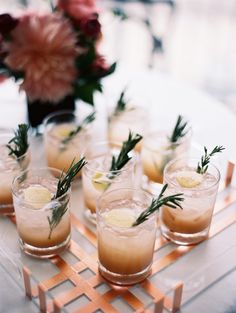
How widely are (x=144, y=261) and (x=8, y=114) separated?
81cm

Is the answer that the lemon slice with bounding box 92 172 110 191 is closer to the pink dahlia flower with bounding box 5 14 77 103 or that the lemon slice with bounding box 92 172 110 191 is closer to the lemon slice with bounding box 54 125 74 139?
the lemon slice with bounding box 54 125 74 139

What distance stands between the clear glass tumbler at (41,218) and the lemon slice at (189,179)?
0.85ft

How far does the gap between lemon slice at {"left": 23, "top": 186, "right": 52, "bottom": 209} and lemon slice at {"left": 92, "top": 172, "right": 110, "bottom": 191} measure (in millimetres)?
137

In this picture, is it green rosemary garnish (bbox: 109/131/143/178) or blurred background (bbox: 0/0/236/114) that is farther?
blurred background (bbox: 0/0/236/114)

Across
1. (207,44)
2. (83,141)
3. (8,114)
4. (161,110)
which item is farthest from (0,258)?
(207,44)

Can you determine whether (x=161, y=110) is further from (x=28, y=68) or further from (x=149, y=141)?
(x=28, y=68)

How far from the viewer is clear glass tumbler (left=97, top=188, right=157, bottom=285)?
1013 mm

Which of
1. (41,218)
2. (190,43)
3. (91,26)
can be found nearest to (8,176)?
(41,218)

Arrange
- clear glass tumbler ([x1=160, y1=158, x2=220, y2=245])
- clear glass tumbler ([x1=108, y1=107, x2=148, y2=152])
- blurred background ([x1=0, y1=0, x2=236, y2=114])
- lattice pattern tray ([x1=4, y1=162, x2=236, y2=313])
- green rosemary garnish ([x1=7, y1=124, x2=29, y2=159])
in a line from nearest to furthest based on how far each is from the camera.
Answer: lattice pattern tray ([x1=4, y1=162, x2=236, y2=313]), clear glass tumbler ([x1=160, y1=158, x2=220, y2=245]), green rosemary garnish ([x1=7, y1=124, x2=29, y2=159]), clear glass tumbler ([x1=108, y1=107, x2=148, y2=152]), blurred background ([x1=0, y1=0, x2=236, y2=114])

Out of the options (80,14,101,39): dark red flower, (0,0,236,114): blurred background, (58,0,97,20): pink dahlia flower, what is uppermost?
(58,0,97,20): pink dahlia flower

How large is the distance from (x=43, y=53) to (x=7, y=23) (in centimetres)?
12

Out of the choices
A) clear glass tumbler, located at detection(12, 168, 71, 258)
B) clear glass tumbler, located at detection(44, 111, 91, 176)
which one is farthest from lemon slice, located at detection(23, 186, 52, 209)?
clear glass tumbler, located at detection(44, 111, 91, 176)

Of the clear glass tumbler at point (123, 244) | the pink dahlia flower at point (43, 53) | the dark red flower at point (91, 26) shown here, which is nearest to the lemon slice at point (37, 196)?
the clear glass tumbler at point (123, 244)

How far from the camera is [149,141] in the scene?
1398 mm
